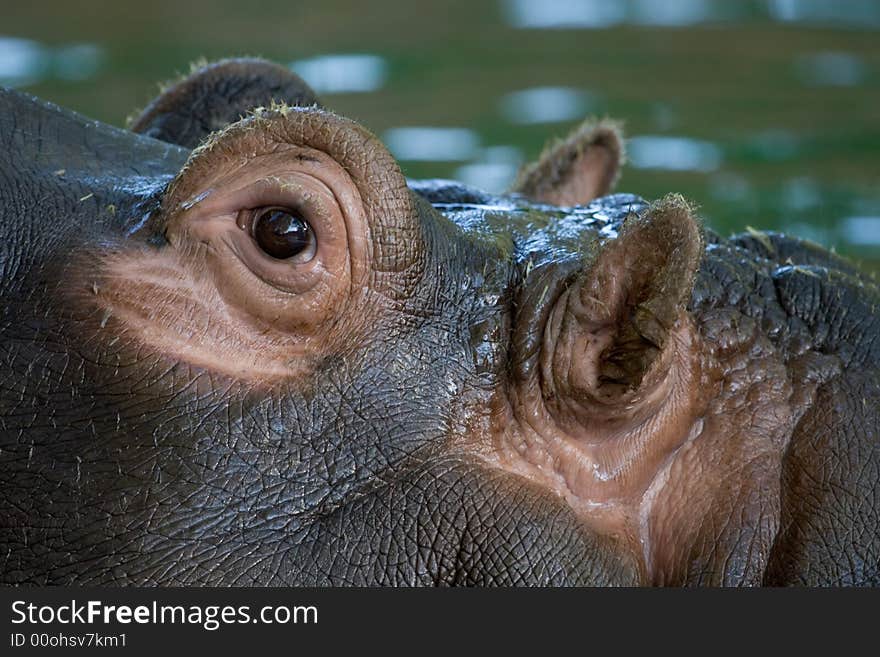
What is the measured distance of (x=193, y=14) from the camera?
25.5 feet

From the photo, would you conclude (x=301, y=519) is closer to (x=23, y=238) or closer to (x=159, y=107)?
(x=23, y=238)

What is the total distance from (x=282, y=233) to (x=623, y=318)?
0.52 meters

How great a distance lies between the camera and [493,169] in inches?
266

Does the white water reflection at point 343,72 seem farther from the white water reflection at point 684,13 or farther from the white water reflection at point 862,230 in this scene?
the white water reflection at point 862,230

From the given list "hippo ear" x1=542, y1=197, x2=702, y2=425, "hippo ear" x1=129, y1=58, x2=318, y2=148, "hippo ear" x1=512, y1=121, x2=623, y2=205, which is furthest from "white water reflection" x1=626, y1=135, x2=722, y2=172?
"hippo ear" x1=542, y1=197, x2=702, y2=425

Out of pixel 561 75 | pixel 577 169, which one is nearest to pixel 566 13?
pixel 561 75

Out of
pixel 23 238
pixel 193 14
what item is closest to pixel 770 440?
pixel 23 238

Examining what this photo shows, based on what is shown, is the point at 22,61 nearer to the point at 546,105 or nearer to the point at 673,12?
the point at 546,105

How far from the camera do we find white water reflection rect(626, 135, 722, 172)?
6.87 m

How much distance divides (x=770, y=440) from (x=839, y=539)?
0.61 feet

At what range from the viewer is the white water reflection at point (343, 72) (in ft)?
23.2

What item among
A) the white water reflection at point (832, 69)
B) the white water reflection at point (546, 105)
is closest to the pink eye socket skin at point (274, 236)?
the white water reflection at point (546, 105)

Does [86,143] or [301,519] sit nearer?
[301,519]

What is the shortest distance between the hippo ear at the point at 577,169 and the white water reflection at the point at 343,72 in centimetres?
413
